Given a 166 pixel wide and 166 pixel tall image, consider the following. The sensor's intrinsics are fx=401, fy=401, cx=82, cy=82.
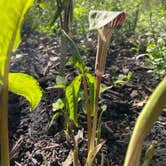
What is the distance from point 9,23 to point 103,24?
201 mm

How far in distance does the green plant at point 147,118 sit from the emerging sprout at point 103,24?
0.89ft

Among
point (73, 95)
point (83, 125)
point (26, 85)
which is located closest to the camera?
point (26, 85)

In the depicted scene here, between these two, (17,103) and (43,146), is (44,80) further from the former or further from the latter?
(43,146)

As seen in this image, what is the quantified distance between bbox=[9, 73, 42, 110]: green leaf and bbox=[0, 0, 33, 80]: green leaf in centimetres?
8

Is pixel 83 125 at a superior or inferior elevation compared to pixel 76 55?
inferior

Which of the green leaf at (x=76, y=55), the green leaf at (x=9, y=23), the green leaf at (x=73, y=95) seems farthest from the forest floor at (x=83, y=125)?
the green leaf at (x=9, y=23)

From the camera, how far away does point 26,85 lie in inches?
38.0

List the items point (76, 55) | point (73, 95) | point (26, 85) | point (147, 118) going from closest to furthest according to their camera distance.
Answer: point (147, 118) → point (26, 85) → point (76, 55) → point (73, 95)

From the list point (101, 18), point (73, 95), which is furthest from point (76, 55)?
point (101, 18)

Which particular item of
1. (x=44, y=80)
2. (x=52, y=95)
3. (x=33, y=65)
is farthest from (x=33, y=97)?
(x=33, y=65)

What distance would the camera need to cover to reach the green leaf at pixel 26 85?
3.10 ft

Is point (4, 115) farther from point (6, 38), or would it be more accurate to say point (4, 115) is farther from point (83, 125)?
point (83, 125)

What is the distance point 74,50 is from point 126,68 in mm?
1369

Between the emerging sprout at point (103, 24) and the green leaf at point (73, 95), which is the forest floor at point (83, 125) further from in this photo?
the emerging sprout at point (103, 24)
